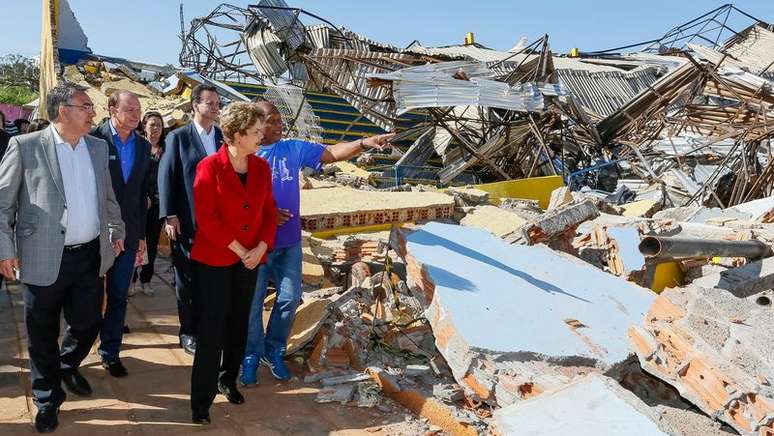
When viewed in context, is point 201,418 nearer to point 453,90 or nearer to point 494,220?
point 494,220

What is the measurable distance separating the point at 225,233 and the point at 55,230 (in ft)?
2.67

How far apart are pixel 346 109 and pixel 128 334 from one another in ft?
45.0

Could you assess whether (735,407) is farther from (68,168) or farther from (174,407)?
(68,168)

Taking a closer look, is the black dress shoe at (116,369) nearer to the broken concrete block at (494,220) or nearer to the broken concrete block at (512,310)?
the broken concrete block at (512,310)

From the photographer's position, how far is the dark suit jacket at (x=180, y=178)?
389 centimetres

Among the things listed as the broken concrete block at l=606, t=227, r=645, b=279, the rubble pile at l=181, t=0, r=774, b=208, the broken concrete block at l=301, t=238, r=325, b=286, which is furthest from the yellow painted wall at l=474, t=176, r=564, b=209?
the broken concrete block at l=301, t=238, r=325, b=286

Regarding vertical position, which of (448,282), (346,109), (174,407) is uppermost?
(346,109)

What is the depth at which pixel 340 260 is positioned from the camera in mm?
5887

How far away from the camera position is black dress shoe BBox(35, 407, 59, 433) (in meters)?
3.03

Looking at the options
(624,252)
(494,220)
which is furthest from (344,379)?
(494,220)

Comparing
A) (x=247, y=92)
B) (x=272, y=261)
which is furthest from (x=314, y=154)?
(x=247, y=92)

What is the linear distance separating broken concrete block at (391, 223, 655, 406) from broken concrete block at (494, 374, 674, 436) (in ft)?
0.78

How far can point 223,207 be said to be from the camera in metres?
3.16

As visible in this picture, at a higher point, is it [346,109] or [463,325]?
[346,109]
